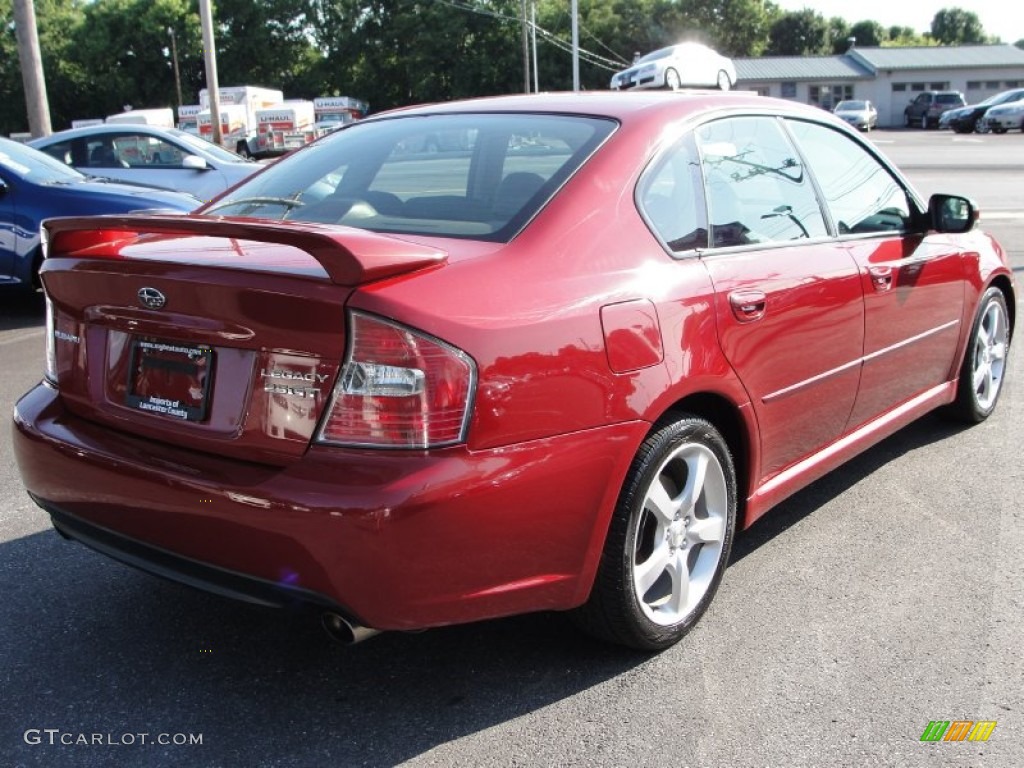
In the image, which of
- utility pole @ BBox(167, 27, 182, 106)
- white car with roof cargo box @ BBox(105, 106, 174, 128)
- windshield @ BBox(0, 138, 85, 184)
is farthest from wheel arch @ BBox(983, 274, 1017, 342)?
utility pole @ BBox(167, 27, 182, 106)

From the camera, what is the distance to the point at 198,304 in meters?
2.37

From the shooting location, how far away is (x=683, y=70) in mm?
26328

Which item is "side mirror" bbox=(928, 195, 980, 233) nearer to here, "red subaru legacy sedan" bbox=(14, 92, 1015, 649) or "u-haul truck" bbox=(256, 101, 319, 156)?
"red subaru legacy sedan" bbox=(14, 92, 1015, 649)

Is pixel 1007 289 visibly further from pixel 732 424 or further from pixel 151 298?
pixel 151 298

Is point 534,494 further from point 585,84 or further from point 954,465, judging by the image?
point 585,84

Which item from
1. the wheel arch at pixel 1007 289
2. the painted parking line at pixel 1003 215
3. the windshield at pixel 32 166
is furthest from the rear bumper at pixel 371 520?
the painted parking line at pixel 1003 215

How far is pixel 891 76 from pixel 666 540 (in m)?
70.8

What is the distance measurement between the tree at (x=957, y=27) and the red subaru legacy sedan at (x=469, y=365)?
12734 centimetres

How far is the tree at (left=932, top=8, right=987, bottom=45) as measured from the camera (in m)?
115

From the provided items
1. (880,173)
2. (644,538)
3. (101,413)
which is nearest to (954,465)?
(880,173)

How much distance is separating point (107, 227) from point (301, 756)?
4.88ft

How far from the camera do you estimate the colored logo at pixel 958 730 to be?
246 centimetres

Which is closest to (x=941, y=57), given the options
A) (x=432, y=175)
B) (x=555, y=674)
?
(x=432, y=175)

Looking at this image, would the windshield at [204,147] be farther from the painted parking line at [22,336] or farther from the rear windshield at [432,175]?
the rear windshield at [432,175]
